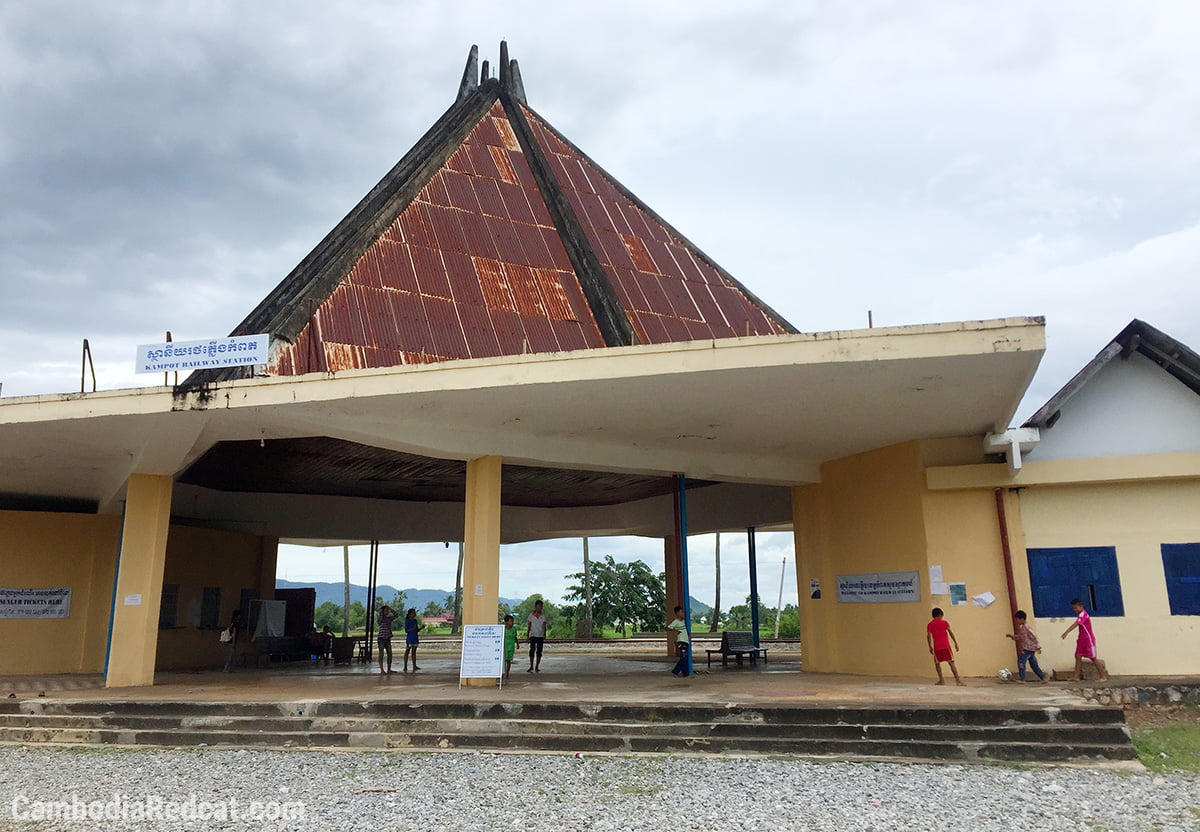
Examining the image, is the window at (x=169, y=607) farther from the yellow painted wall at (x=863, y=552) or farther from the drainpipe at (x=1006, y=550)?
the drainpipe at (x=1006, y=550)

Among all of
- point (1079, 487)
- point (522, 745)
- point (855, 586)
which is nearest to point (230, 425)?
point (522, 745)

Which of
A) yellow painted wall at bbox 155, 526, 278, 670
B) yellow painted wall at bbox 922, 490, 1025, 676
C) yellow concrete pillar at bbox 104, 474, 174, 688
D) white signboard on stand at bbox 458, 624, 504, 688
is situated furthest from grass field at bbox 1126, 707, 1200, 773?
yellow painted wall at bbox 155, 526, 278, 670

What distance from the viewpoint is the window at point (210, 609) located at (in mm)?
17516

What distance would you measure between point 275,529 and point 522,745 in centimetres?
1295

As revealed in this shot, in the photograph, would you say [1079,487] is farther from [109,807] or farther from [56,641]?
[56,641]

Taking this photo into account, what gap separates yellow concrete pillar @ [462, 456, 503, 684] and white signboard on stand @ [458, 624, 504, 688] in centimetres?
20

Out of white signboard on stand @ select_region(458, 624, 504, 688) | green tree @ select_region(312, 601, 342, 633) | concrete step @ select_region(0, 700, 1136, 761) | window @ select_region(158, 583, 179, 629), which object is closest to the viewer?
concrete step @ select_region(0, 700, 1136, 761)

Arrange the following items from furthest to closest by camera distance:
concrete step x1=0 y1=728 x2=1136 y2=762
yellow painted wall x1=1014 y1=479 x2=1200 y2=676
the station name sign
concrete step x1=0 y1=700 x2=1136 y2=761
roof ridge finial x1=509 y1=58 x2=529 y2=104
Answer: roof ridge finial x1=509 y1=58 x2=529 y2=104 → yellow painted wall x1=1014 y1=479 x2=1200 y2=676 → the station name sign → concrete step x1=0 y1=700 x2=1136 y2=761 → concrete step x1=0 y1=728 x2=1136 y2=762

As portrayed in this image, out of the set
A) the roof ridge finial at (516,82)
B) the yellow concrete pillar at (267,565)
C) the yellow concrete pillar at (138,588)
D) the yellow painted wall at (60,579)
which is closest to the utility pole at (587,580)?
the yellow concrete pillar at (267,565)

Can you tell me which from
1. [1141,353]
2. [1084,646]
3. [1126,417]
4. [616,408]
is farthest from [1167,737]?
[616,408]

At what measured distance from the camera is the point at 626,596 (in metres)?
34.2

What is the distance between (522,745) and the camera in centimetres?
795

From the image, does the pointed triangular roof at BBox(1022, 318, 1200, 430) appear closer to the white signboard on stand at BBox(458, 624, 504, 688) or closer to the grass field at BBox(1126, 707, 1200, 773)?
the grass field at BBox(1126, 707, 1200, 773)

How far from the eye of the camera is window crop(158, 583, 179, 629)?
1650 centimetres
